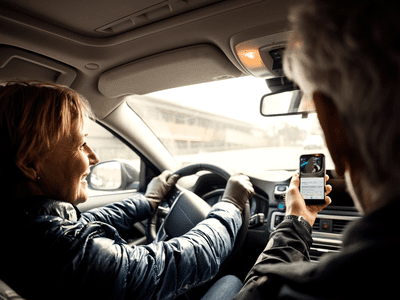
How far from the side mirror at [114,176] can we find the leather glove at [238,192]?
6.19ft

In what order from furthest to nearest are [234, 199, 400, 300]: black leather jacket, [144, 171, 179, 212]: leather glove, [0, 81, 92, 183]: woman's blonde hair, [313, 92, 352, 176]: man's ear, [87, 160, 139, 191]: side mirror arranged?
[87, 160, 139, 191]: side mirror, [144, 171, 179, 212]: leather glove, [0, 81, 92, 183]: woman's blonde hair, [313, 92, 352, 176]: man's ear, [234, 199, 400, 300]: black leather jacket

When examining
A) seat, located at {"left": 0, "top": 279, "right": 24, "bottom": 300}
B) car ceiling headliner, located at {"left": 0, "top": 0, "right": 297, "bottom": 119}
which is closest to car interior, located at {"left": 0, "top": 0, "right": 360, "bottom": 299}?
car ceiling headliner, located at {"left": 0, "top": 0, "right": 297, "bottom": 119}

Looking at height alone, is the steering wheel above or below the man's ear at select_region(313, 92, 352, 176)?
below

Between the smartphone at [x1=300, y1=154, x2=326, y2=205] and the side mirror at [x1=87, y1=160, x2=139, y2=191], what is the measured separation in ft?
7.20

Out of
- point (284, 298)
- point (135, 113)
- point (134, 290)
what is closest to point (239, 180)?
point (134, 290)

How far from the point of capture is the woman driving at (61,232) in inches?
39.4

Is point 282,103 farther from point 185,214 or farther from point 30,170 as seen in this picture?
point 30,170

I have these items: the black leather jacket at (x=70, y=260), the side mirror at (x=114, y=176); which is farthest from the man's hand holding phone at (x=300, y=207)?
the side mirror at (x=114, y=176)

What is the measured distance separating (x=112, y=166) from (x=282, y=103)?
2.14 metres

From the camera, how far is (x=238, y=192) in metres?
1.79

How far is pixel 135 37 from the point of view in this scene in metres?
1.83

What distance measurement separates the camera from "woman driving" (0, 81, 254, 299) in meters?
1.00

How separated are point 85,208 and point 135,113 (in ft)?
3.57

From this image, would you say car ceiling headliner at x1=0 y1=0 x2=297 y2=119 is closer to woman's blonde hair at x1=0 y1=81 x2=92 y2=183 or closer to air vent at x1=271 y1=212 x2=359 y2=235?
woman's blonde hair at x1=0 y1=81 x2=92 y2=183
